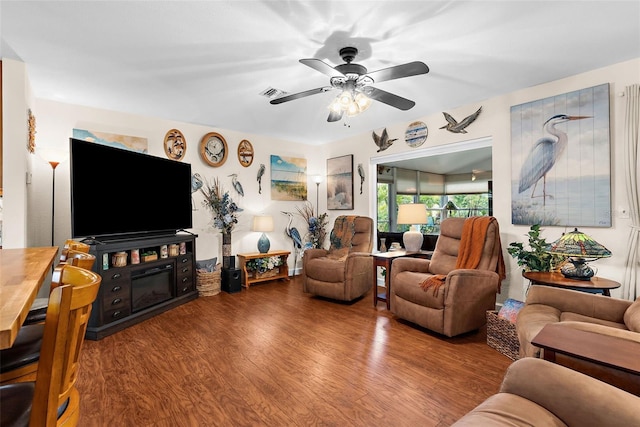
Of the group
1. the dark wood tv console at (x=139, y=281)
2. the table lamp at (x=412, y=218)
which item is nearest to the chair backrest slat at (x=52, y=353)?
the dark wood tv console at (x=139, y=281)

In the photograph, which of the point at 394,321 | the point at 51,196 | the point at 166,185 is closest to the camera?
the point at 394,321

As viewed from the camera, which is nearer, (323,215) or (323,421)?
(323,421)

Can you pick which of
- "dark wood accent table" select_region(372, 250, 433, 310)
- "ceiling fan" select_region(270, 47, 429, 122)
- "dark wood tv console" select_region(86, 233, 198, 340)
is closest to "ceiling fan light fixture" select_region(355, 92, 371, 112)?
"ceiling fan" select_region(270, 47, 429, 122)

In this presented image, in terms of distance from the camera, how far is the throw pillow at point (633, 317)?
170 centimetres

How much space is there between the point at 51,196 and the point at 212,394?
3071 millimetres

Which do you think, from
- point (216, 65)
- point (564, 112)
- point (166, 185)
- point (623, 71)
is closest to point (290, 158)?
point (166, 185)

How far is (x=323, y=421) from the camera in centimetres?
171

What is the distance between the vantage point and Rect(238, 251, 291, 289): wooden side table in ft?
15.5

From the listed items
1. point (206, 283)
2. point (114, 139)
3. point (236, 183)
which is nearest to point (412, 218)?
point (236, 183)

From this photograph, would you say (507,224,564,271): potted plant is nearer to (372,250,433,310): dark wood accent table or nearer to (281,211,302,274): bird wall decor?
(372,250,433,310): dark wood accent table

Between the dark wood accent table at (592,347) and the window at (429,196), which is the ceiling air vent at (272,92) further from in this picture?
the dark wood accent table at (592,347)

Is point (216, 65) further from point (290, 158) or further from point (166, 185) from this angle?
point (290, 158)

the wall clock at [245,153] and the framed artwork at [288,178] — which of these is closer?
the wall clock at [245,153]

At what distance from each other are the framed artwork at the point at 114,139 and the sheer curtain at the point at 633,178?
16.7ft
